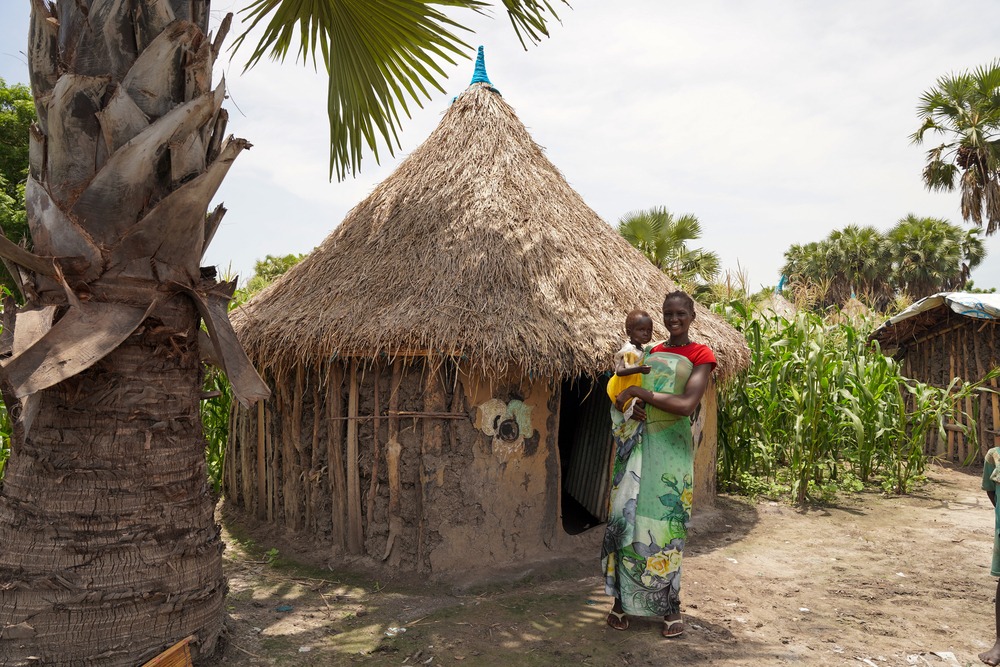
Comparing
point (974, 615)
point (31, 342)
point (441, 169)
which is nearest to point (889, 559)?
point (974, 615)

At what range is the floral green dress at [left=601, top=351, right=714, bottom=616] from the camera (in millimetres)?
3404

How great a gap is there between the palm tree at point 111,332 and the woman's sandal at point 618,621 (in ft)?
6.64

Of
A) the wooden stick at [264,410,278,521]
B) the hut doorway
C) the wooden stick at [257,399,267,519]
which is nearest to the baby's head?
the hut doorway

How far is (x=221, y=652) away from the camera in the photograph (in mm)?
3102

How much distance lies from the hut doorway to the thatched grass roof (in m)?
0.93

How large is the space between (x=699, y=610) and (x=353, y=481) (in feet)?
7.67

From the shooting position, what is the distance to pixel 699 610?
3.98 m

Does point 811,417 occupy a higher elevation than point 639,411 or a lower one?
lower

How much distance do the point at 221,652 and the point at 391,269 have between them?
8.96 feet

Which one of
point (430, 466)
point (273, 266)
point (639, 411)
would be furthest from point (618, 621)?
point (273, 266)

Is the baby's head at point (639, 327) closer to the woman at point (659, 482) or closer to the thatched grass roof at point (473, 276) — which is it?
the woman at point (659, 482)

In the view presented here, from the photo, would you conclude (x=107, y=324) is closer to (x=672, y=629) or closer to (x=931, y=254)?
(x=672, y=629)

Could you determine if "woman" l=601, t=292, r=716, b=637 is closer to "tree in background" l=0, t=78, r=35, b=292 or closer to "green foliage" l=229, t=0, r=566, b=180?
"green foliage" l=229, t=0, r=566, b=180

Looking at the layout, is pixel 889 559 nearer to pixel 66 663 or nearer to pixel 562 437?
pixel 562 437
